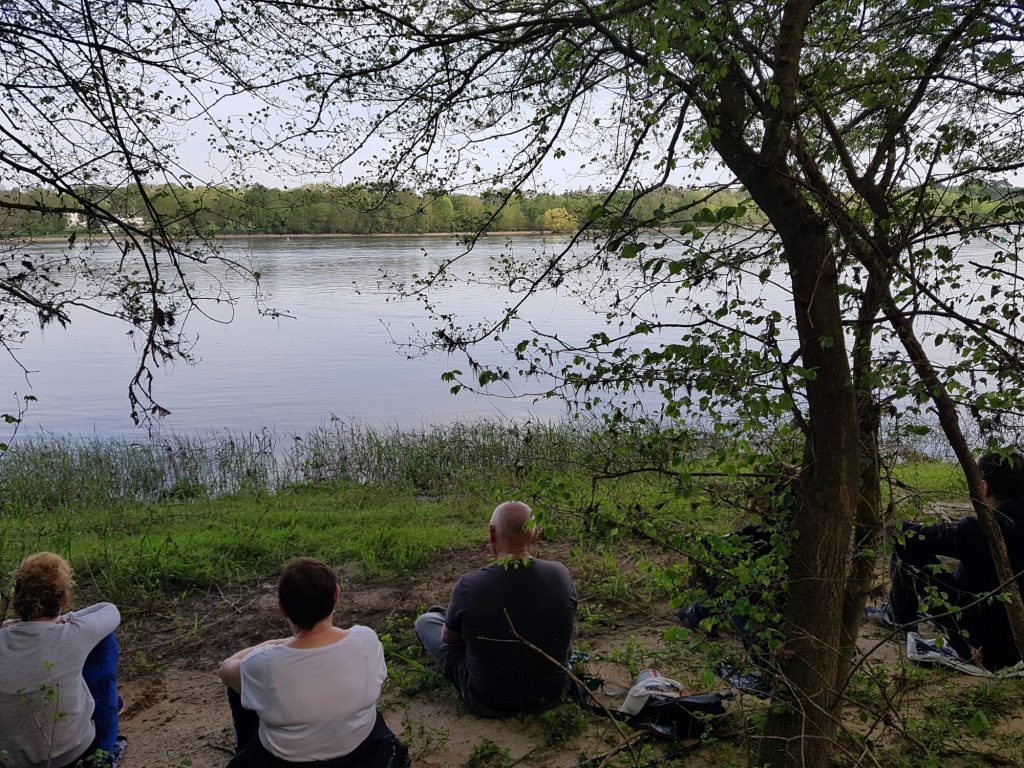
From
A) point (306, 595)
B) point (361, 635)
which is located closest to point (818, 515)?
point (361, 635)

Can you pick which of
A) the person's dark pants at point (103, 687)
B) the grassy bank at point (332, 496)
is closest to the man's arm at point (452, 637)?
the grassy bank at point (332, 496)

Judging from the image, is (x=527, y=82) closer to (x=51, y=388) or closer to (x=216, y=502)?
(x=216, y=502)

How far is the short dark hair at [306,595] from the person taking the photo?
2799 millimetres

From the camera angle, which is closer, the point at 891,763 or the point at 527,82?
the point at 891,763

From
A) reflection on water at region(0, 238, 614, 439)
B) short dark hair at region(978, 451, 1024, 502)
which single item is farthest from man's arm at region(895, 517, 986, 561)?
reflection on water at region(0, 238, 614, 439)

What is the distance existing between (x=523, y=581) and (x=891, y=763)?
5.15 feet

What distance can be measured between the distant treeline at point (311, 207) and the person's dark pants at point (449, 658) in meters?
2.05

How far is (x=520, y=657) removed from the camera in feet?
11.8

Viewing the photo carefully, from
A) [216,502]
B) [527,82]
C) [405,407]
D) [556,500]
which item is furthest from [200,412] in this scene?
[556,500]

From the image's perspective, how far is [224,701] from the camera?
157 inches

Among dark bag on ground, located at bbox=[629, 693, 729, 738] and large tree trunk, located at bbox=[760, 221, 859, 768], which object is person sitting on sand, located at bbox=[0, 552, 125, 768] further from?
large tree trunk, located at bbox=[760, 221, 859, 768]

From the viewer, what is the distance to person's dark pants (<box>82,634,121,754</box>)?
10.6 ft

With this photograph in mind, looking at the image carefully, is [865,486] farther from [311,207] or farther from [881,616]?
[311,207]

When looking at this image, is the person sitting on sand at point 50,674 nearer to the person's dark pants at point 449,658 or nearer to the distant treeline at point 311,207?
the person's dark pants at point 449,658
